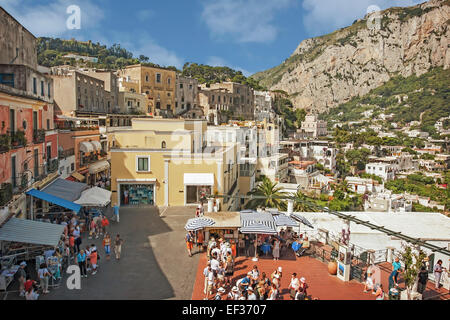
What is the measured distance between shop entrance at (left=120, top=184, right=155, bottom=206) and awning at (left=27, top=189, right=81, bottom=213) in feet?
18.9

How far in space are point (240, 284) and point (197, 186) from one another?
43.2 ft

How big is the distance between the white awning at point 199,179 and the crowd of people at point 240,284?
10.1m

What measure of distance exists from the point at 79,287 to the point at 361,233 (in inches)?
920

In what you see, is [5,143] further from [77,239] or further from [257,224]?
[257,224]

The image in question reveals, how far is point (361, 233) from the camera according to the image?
94.8 ft

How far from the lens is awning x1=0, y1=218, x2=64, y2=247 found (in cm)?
1337

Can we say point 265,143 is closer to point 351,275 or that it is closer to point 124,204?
point 124,204

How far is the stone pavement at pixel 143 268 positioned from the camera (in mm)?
12516

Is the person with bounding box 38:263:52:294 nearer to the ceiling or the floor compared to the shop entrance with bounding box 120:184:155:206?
nearer to the floor

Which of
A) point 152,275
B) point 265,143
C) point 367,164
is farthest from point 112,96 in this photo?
point 367,164

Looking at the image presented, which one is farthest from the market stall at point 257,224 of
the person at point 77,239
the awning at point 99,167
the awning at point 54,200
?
the awning at point 99,167

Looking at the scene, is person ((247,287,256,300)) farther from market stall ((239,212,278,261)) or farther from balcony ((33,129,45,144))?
balcony ((33,129,45,144))

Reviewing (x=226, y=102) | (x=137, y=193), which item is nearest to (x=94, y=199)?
(x=137, y=193)

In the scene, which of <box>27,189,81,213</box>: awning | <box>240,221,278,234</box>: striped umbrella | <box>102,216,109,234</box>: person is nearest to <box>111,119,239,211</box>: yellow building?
<box>27,189,81,213</box>: awning
